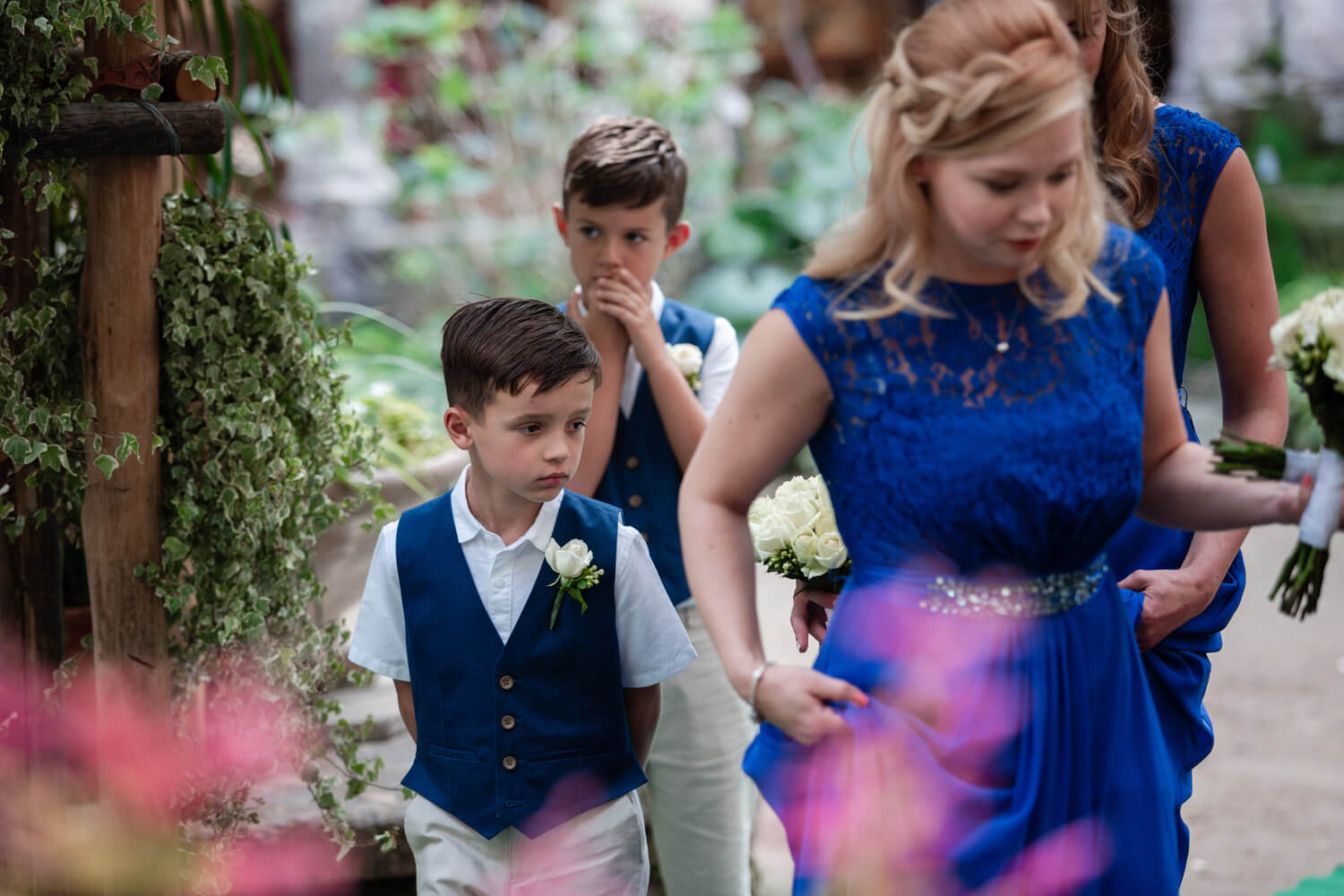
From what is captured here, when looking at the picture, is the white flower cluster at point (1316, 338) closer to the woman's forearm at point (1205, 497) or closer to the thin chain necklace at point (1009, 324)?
the woman's forearm at point (1205, 497)

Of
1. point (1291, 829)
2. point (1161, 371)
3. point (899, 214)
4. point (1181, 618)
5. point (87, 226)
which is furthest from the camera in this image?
point (1291, 829)

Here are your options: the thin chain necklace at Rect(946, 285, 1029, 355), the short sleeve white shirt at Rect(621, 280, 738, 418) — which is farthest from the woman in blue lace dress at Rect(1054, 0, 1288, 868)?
the short sleeve white shirt at Rect(621, 280, 738, 418)

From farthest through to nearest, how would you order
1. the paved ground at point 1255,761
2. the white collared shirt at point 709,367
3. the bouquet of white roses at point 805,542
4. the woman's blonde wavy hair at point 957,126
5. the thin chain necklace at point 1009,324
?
the paved ground at point 1255,761, the white collared shirt at point 709,367, the bouquet of white roses at point 805,542, the thin chain necklace at point 1009,324, the woman's blonde wavy hair at point 957,126

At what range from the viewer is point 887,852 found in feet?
5.43

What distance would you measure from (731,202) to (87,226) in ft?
19.6

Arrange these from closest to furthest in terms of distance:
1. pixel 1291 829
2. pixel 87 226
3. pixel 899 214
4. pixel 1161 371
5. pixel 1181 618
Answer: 1. pixel 899 214
2. pixel 1161 371
3. pixel 1181 618
4. pixel 87 226
5. pixel 1291 829

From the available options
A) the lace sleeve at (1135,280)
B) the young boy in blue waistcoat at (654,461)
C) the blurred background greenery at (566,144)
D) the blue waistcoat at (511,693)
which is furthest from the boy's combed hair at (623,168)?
the blurred background greenery at (566,144)

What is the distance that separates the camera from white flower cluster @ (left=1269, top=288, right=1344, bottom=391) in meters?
1.62

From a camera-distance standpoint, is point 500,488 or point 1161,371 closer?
point 1161,371

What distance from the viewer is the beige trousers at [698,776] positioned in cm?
264

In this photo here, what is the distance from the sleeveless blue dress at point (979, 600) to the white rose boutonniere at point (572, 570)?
1.48 feet

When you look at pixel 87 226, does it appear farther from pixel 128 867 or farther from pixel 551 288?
pixel 551 288

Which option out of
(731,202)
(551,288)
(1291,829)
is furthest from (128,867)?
(731,202)

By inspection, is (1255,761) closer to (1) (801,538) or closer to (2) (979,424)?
(1) (801,538)
